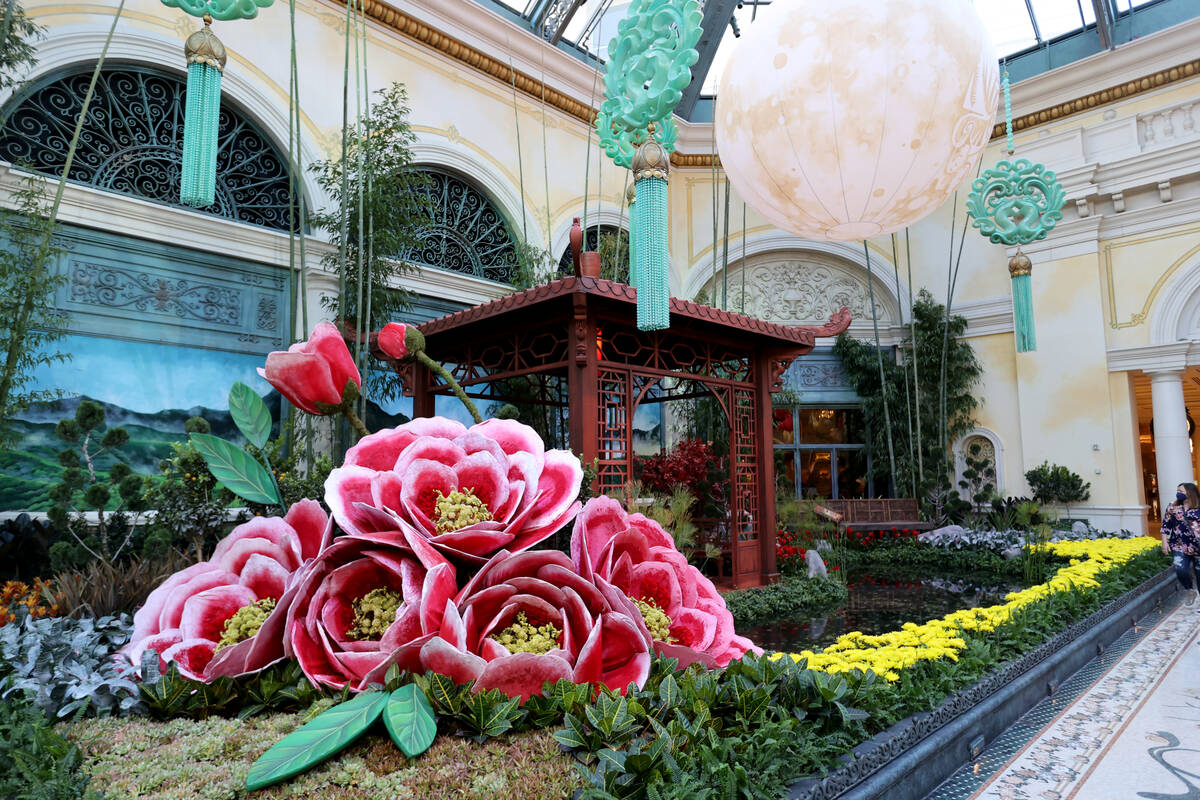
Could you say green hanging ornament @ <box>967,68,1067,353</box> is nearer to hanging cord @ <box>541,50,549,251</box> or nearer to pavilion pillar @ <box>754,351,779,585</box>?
pavilion pillar @ <box>754,351,779,585</box>

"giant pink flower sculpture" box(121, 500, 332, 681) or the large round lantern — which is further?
the large round lantern

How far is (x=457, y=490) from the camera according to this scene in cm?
87

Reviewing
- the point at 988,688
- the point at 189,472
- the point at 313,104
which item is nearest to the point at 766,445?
the point at 988,688

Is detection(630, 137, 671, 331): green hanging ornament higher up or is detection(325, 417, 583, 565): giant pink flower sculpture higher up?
detection(630, 137, 671, 331): green hanging ornament

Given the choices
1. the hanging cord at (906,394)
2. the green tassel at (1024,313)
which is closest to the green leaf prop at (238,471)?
the green tassel at (1024,313)

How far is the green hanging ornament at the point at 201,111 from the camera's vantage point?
3.05m

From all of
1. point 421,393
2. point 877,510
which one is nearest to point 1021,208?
point 421,393

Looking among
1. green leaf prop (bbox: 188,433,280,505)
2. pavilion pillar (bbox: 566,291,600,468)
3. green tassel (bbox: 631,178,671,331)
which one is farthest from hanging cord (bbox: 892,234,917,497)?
green leaf prop (bbox: 188,433,280,505)

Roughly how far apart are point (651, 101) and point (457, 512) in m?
2.75

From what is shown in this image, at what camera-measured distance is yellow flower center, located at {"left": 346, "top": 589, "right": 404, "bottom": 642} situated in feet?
2.70

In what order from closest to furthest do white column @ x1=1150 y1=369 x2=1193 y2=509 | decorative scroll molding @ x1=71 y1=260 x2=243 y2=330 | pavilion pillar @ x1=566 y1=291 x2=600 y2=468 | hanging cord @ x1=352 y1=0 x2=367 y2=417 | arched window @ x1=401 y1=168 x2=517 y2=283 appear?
1. pavilion pillar @ x1=566 y1=291 x2=600 y2=468
2. decorative scroll molding @ x1=71 y1=260 x2=243 y2=330
3. hanging cord @ x1=352 y1=0 x2=367 y2=417
4. arched window @ x1=401 y1=168 x2=517 y2=283
5. white column @ x1=1150 y1=369 x2=1193 y2=509

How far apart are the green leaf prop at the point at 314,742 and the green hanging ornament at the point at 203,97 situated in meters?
3.03

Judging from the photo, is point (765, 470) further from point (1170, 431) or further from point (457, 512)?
point (1170, 431)

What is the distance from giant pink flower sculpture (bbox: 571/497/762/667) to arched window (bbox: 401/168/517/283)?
832 centimetres
